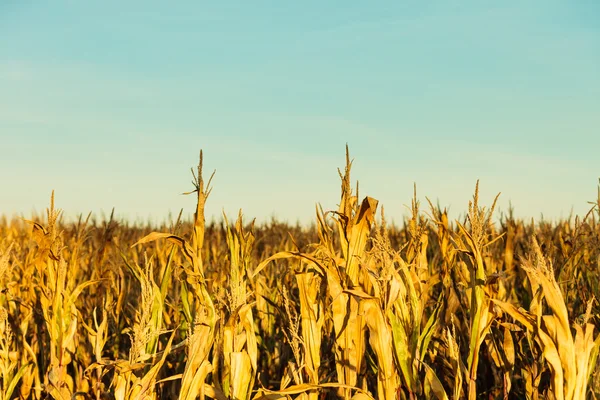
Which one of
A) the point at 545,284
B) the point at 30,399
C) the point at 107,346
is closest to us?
the point at 545,284

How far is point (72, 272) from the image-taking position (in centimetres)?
277

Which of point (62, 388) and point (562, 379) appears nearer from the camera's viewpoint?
point (562, 379)

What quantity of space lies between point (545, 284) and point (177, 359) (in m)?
2.02

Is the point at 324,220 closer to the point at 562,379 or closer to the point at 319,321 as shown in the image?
the point at 319,321

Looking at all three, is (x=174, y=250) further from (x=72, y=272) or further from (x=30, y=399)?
(x=30, y=399)

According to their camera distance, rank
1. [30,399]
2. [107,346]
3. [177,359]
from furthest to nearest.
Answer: [107,346] → [30,399] → [177,359]

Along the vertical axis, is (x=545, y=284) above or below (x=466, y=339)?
above

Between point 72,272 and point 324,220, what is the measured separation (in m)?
1.31

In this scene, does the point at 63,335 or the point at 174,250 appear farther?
the point at 63,335

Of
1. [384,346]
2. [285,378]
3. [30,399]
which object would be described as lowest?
[30,399]

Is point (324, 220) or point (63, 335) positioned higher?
point (324, 220)

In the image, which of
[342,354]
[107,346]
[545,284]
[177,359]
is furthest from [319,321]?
[107,346]

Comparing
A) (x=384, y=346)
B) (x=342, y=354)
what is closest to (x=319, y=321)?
(x=342, y=354)

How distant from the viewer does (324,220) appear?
223 cm
